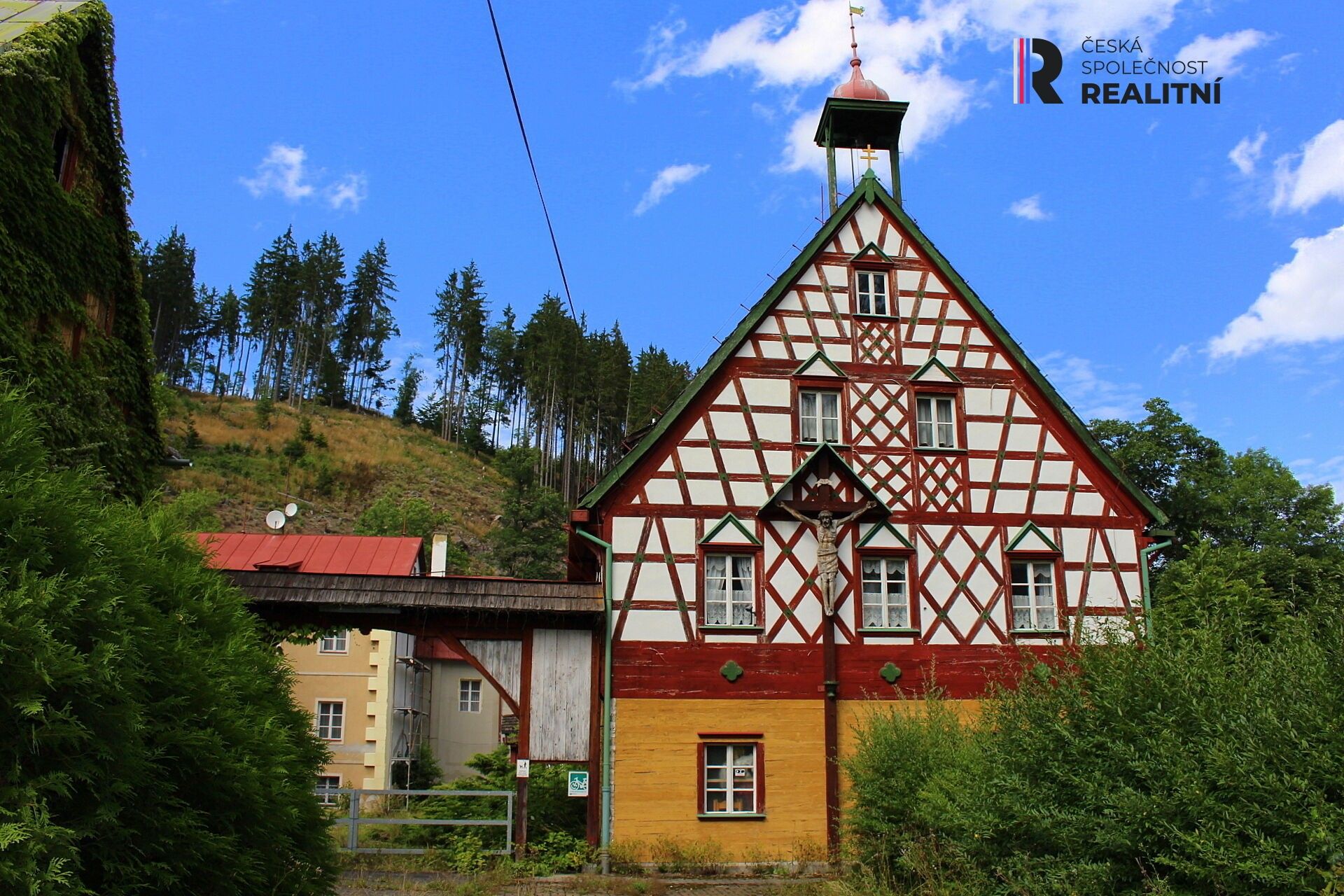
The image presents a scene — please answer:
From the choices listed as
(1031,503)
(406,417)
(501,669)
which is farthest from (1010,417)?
(406,417)

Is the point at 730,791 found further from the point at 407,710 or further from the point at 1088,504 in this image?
the point at 407,710

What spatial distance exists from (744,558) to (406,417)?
268 feet

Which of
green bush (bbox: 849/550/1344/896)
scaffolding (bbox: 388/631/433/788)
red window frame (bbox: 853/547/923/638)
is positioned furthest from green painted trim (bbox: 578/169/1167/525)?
scaffolding (bbox: 388/631/433/788)

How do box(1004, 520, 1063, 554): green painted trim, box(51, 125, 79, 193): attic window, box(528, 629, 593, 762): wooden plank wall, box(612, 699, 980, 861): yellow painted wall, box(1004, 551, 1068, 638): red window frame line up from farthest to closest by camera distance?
box(1004, 520, 1063, 554): green painted trim < box(1004, 551, 1068, 638): red window frame < box(528, 629, 593, 762): wooden plank wall < box(612, 699, 980, 861): yellow painted wall < box(51, 125, 79, 193): attic window

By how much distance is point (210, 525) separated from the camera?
11656mm

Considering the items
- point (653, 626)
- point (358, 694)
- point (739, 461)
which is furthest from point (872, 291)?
point (358, 694)

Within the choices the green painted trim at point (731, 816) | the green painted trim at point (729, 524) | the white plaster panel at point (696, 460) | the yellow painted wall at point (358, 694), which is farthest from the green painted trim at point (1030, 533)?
the yellow painted wall at point (358, 694)

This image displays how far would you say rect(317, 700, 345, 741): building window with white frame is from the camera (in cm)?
3462

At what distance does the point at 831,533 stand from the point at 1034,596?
4166 mm

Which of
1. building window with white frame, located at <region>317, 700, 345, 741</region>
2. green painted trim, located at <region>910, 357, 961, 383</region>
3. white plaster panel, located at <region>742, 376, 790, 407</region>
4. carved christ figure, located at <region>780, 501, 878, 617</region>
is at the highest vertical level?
green painted trim, located at <region>910, 357, 961, 383</region>

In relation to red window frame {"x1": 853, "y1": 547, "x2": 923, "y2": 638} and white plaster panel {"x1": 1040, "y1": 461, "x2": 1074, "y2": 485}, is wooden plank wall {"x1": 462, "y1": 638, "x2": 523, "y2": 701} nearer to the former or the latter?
red window frame {"x1": 853, "y1": 547, "x2": 923, "y2": 638}

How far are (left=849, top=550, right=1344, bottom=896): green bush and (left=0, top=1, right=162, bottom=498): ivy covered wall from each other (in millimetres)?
10698

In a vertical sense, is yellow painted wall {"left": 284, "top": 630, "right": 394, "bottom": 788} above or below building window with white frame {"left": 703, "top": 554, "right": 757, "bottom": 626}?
below

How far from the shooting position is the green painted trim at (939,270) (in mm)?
19625
